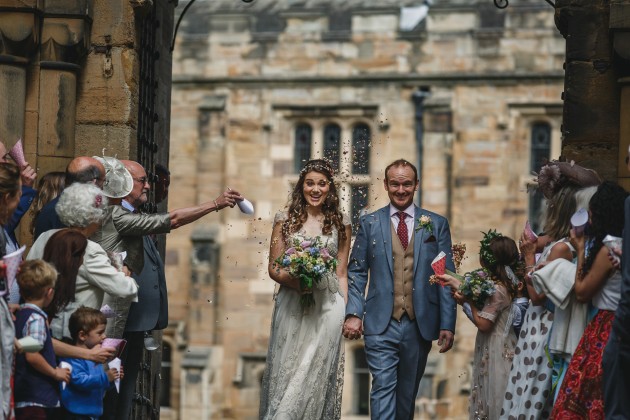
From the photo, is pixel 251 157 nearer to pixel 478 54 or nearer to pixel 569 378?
pixel 478 54

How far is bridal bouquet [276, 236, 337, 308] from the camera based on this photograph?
12109 mm

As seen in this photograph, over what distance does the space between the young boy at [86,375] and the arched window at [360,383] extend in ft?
76.5

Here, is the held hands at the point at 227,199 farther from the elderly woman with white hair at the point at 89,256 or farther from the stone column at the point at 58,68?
the stone column at the point at 58,68

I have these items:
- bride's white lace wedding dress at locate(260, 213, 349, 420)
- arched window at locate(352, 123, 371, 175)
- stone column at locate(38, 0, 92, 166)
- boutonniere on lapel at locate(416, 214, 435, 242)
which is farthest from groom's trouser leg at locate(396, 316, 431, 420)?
arched window at locate(352, 123, 371, 175)

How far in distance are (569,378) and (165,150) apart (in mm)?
6293

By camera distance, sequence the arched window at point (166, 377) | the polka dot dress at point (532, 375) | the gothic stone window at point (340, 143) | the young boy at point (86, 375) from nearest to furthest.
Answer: the young boy at point (86, 375), the polka dot dress at point (532, 375), the gothic stone window at point (340, 143), the arched window at point (166, 377)

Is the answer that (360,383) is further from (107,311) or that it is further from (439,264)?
(107,311)

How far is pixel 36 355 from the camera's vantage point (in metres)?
10.2

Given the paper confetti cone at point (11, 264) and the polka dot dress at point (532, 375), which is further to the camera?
the polka dot dress at point (532, 375)

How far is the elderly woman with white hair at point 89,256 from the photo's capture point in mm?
11148

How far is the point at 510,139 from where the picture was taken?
33.8 meters

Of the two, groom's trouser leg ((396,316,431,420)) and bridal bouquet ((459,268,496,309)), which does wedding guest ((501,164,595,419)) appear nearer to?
groom's trouser leg ((396,316,431,420))

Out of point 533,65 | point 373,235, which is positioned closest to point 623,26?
point 373,235

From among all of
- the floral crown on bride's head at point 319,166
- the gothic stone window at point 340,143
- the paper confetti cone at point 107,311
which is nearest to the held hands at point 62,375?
the paper confetti cone at point 107,311
